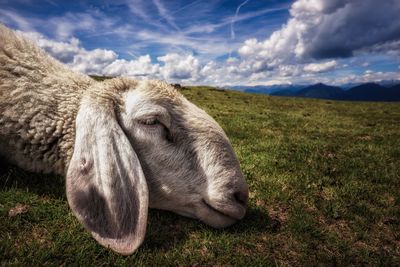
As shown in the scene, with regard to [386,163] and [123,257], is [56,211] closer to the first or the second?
[123,257]

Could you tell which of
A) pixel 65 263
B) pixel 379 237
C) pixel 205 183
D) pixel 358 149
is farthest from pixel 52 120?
pixel 358 149

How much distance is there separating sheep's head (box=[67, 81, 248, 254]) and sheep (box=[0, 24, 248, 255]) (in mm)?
11

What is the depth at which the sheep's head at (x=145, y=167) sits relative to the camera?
306 cm

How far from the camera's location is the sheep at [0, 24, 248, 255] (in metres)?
3.07

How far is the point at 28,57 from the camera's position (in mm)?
4363

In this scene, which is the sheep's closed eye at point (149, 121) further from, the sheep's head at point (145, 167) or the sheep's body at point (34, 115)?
the sheep's body at point (34, 115)

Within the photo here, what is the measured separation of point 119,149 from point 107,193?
0.49 metres

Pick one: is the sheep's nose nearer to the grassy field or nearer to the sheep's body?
the grassy field

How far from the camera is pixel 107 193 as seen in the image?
3.06 m

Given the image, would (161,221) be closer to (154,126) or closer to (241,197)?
(241,197)

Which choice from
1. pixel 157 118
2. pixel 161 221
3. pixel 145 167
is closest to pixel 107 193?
pixel 145 167

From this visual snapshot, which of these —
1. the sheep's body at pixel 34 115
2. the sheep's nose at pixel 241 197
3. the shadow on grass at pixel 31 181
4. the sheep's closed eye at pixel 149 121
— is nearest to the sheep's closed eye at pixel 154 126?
the sheep's closed eye at pixel 149 121

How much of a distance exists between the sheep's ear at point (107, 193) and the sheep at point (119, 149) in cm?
1

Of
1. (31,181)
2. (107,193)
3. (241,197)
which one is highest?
(107,193)
